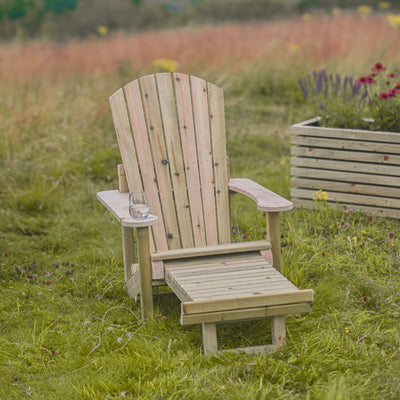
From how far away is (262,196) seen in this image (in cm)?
295

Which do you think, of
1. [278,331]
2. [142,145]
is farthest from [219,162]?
[278,331]

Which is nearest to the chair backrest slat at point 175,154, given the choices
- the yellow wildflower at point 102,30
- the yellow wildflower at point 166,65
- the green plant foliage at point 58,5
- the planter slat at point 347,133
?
the planter slat at point 347,133

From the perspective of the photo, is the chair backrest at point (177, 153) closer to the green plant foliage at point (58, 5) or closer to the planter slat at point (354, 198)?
the planter slat at point (354, 198)

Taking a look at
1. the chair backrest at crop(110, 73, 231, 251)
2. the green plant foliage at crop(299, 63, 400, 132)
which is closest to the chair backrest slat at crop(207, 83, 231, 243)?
the chair backrest at crop(110, 73, 231, 251)

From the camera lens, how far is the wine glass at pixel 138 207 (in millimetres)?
2729

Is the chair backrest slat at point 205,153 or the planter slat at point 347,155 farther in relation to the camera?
the planter slat at point 347,155

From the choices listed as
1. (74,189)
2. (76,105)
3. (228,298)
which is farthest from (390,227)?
(76,105)

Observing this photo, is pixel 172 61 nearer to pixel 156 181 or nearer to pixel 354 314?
pixel 156 181

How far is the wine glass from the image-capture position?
2729 millimetres

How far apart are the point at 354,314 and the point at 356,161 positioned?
1495mm

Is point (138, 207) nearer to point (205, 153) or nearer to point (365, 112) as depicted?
point (205, 153)

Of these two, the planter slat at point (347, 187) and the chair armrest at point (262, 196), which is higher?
the chair armrest at point (262, 196)

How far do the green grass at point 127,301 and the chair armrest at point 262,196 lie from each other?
447 millimetres

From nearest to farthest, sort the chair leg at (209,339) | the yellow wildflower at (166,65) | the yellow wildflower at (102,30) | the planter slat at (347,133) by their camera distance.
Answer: the chair leg at (209,339) → the planter slat at (347,133) → the yellow wildflower at (166,65) → the yellow wildflower at (102,30)
